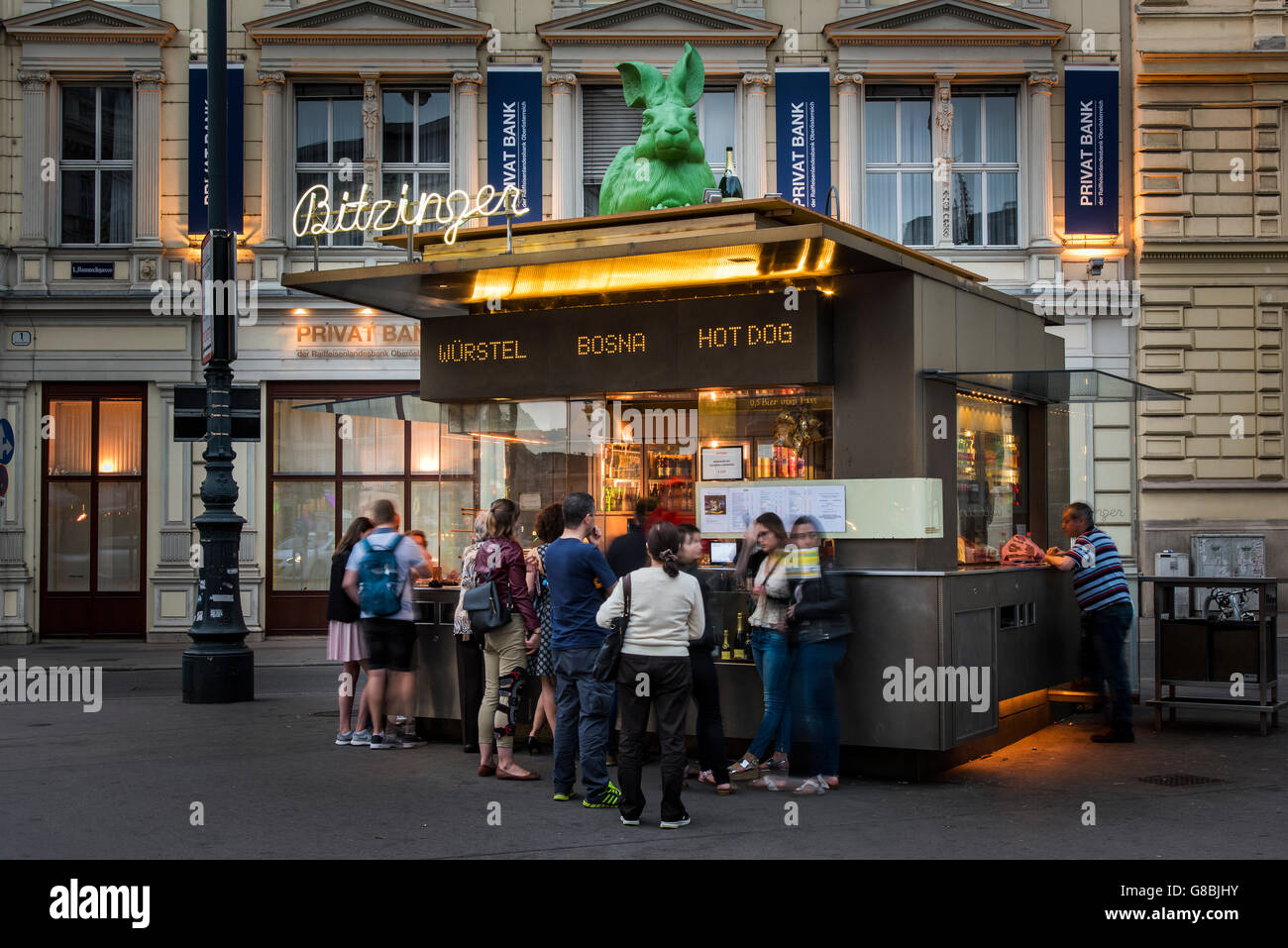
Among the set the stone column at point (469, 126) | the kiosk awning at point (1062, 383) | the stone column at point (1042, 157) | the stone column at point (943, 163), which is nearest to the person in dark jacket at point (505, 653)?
the kiosk awning at point (1062, 383)

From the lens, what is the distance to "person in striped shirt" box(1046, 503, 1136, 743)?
37.3 ft

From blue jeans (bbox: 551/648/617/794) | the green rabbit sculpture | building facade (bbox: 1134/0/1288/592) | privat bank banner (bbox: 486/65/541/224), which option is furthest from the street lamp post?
building facade (bbox: 1134/0/1288/592)

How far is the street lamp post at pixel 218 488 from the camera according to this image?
565 inches

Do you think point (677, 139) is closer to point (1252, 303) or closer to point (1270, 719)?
point (1270, 719)

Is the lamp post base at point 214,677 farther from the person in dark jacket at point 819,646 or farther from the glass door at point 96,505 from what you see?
the glass door at point 96,505

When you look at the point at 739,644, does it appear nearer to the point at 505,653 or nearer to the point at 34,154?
the point at 505,653

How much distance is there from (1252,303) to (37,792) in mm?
18687

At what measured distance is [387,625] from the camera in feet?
36.2

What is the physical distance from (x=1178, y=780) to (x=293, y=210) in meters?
16.5

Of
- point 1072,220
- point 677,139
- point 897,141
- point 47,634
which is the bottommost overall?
point 47,634

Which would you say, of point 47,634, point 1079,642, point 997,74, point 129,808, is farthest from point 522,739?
point 997,74

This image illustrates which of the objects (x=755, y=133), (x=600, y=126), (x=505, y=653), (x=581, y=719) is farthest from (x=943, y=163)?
(x=581, y=719)

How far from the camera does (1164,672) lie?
39.8 feet

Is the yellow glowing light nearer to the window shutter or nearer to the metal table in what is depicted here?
the metal table
